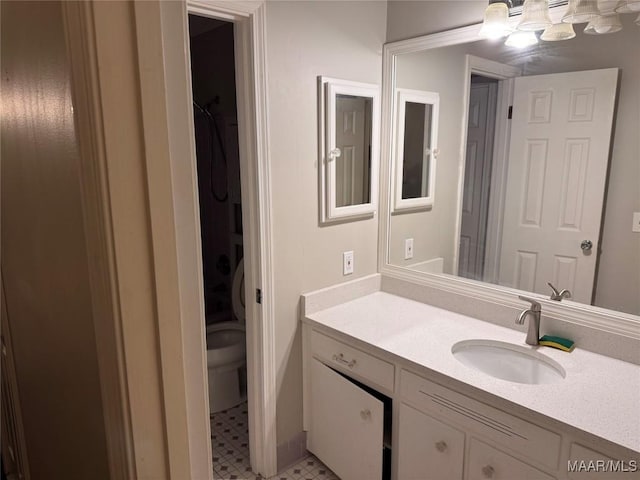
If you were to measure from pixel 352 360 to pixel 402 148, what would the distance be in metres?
1.10

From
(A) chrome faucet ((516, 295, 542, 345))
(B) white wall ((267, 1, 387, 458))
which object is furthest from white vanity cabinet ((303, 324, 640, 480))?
(A) chrome faucet ((516, 295, 542, 345))

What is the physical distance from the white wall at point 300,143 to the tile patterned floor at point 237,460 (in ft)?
0.55

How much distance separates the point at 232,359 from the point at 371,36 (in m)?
1.94

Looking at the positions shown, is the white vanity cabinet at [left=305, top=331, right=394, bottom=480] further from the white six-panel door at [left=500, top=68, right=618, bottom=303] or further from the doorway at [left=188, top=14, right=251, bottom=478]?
the white six-panel door at [left=500, top=68, right=618, bottom=303]

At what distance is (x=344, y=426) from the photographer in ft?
6.29

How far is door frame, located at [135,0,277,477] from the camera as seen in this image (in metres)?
0.50

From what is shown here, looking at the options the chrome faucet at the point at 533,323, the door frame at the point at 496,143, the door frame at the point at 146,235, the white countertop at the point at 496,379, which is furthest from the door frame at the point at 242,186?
the chrome faucet at the point at 533,323

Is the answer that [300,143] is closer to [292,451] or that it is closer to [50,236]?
[50,236]

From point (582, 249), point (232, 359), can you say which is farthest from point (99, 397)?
point (232, 359)

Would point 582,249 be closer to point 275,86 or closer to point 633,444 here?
point 633,444

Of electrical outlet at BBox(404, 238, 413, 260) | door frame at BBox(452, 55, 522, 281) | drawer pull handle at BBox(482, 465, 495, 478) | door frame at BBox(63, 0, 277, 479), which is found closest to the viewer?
door frame at BBox(63, 0, 277, 479)

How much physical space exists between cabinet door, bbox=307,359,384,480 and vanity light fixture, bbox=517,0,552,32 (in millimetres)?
1560

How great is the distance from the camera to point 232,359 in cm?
261

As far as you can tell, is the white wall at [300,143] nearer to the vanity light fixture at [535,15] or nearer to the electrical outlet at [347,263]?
the electrical outlet at [347,263]
